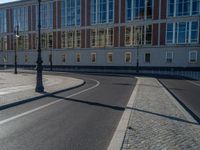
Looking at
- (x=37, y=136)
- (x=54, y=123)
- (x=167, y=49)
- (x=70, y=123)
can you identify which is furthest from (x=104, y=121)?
(x=167, y=49)

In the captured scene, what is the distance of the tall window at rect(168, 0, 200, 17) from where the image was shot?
4148cm

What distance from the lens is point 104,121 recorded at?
743cm

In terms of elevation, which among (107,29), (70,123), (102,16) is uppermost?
(102,16)

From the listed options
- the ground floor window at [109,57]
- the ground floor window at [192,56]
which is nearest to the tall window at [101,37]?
the ground floor window at [109,57]

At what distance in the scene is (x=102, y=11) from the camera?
163 ft

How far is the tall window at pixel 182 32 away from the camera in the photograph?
41.9m

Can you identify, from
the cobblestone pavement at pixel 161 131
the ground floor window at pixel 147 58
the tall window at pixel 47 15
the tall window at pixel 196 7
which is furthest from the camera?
the tall window at pixel 47 15

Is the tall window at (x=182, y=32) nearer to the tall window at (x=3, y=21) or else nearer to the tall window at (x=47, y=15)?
the tall window at (x=47, y=15)

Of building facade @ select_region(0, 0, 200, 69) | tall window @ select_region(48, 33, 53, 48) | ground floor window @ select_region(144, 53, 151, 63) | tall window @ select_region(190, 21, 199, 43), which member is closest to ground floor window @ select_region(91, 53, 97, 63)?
building facade @ select_region(0, 0, 200, 69)

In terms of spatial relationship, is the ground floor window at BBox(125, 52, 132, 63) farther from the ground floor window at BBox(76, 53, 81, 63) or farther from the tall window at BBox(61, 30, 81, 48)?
the tall window at BBox(61, 30, 81, 48)

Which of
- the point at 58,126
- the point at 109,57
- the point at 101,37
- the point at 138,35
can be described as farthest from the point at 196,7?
the point at 58,126

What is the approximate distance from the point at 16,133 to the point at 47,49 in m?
53.5

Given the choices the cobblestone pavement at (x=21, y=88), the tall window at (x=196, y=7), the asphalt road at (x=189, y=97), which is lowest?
the asphalt road at (x=189, y=97)

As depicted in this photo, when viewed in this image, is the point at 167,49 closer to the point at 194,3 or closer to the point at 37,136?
the point at 194,3
